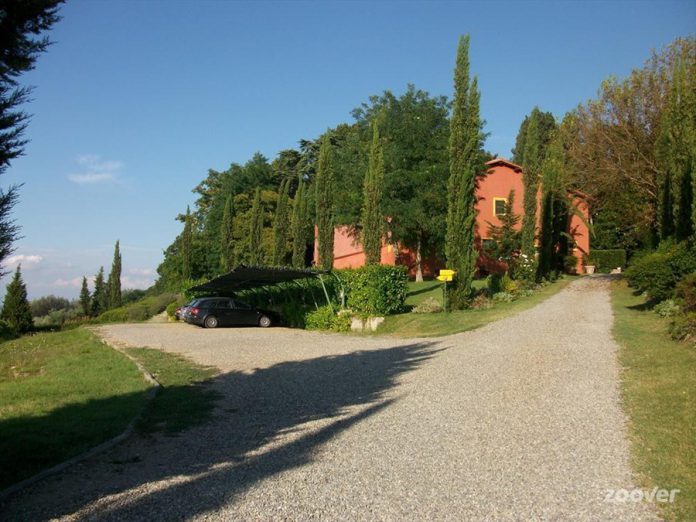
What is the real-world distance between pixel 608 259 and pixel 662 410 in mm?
36315

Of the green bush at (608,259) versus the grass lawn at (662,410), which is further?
the green bush at (608,259)

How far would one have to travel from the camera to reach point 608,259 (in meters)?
40.9

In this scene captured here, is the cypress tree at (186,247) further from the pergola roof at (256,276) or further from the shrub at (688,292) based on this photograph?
the shrub at (688,292)

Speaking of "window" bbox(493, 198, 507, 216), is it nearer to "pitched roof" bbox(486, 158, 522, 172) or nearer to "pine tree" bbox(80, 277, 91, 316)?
"pitched roof" bbox(486, 158, 522, 172)

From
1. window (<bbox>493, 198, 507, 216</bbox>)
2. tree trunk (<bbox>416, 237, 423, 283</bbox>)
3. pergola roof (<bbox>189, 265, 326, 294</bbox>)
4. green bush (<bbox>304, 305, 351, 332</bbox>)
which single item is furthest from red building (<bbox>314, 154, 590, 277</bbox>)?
green bush (<bbox>304, 305, 351, 332</bbox>)

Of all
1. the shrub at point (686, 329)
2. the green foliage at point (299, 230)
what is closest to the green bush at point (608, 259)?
the green foliage at point (299, 230)

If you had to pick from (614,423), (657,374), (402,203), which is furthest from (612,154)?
(614,423)

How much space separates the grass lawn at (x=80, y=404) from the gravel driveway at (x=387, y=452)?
0.46m

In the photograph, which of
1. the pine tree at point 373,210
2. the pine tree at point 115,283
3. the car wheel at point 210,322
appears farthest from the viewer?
the pine tree at point 115,283

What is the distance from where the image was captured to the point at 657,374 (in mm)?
9641

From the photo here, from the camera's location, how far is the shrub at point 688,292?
41.4 ft

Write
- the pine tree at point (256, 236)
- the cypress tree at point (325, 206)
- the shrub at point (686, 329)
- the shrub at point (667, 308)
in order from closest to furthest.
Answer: the shrub at point (686, 329), the shrub at point (667, 308), the cypress tree at point (325, 206), the pine tree at point (256, 236)

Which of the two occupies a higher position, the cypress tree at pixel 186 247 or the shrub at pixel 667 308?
the cypress tree at pixel 186 247

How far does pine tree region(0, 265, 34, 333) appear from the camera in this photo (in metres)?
35.3
